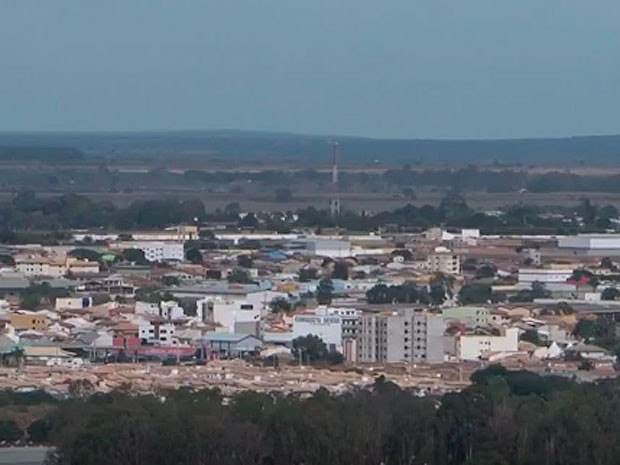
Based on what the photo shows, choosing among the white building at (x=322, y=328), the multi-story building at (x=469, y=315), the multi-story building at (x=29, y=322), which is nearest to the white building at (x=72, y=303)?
the multi-story building at (x=29, y=322)

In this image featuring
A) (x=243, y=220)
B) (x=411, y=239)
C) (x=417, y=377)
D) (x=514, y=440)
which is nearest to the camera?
(x=514, y=440)

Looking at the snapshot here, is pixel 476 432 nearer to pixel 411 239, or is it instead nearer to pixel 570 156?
pixel 411 239

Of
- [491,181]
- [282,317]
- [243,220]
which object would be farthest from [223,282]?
[491,181]

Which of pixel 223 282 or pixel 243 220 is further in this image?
pixel 243 220

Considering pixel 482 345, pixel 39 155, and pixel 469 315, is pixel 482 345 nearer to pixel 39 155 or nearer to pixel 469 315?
pixel 469 315

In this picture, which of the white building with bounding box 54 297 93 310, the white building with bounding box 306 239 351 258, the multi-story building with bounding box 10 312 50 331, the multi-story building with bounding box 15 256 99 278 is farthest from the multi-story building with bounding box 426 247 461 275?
the multi-story building with bounding box 10 312 50 331

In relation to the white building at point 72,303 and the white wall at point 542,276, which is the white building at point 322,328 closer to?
the white building at point 72,303

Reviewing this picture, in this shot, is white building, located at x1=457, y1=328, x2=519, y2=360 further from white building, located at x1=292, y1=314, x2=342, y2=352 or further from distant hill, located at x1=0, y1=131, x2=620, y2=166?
distant hill, located at x1=0, y1=131, x2=620, y2=166
